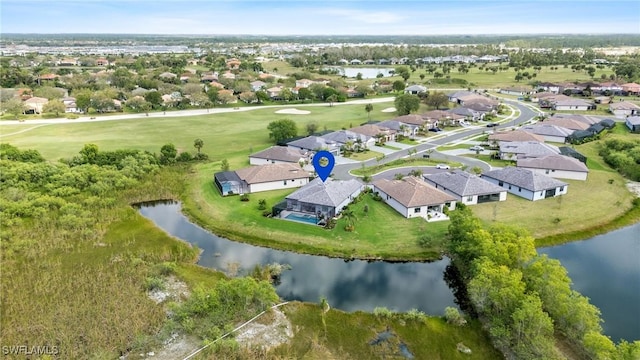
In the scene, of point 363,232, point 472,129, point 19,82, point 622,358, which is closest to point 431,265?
point 363,232

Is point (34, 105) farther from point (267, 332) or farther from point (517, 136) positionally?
point (517, 136)

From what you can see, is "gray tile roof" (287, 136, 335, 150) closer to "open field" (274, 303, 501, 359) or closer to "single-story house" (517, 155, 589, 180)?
"single-story house" (517, 155, 589, 180)

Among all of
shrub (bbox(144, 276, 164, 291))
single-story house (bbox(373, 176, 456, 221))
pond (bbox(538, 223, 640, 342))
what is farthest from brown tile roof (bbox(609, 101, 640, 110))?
shrub (bbox(144, 276, 164, 291))

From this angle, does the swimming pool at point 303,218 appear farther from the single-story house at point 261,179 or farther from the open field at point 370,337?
the open field at point 370,337

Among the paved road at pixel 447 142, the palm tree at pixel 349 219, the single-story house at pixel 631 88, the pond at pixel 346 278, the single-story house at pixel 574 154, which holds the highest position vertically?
the single-story house at pixel 631 88

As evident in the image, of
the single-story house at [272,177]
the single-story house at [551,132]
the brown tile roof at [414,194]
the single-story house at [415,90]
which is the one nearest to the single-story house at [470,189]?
the brown tile roof at [414,194]

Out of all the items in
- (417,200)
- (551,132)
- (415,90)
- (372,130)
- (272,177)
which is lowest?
(272,177)

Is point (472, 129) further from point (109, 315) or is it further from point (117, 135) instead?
point (109, 315)

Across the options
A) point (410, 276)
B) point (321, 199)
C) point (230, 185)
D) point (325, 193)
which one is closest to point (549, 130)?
point (325, 193)
